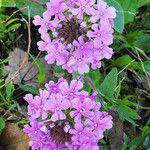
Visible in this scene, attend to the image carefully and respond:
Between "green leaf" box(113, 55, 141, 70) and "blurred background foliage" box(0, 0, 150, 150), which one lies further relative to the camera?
"green leaf" box(113, 55, 141, 70)

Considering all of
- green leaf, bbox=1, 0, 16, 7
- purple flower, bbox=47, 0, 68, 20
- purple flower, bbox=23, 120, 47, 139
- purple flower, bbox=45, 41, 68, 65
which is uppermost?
purple flower, bbox=47, 0, 68, 20

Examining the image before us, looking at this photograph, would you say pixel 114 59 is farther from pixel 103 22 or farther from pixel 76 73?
pixel 103 22

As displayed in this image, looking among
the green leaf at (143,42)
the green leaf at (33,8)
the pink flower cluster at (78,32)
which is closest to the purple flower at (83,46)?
the pink flower cluster at (78,32)

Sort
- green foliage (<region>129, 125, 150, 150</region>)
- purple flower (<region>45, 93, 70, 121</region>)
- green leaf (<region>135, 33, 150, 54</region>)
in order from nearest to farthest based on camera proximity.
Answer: purple flower (<region>45, 93, 70, 121</region>) < green foliage (<region>129, 125, 150, 150</region>) < green leaf (<region>135, 33, 150, 54</region>)

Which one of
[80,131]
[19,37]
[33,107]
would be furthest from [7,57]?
[80,131]

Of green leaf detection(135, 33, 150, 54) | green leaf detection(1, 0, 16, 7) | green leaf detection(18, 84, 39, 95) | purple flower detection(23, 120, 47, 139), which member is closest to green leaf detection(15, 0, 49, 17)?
green leaf detection(1, 0, 16, 7)

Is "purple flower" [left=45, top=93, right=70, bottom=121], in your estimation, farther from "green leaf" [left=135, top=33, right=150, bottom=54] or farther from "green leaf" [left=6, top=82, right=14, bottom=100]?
"green leaf" [left=135, top=33, right=150, bottom=54]

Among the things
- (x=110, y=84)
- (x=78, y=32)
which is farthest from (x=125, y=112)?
(x=78, y=32)

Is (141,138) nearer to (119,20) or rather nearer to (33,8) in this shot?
(119,20)
